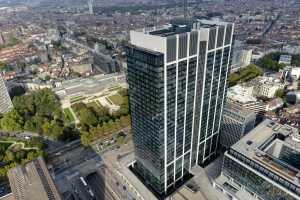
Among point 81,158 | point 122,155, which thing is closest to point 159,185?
point 122,155

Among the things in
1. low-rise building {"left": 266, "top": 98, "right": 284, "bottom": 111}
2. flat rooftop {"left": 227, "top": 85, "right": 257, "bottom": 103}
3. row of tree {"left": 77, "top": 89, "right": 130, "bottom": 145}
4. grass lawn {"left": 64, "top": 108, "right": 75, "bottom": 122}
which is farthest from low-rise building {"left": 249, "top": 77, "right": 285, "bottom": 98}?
grass lawn {"left": 64, "top": 108, "right": 75, "bottom": 122}

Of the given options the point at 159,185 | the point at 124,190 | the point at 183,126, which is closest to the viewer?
the point at 183,126

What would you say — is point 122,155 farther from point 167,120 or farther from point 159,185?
point 167,120

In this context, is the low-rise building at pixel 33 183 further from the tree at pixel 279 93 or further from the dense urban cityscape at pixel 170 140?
the tree at pixel 279 93

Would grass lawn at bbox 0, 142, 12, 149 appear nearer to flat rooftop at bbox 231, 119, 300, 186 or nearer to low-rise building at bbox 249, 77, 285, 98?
flat rooftop at bbox 231, 119, 300, 186

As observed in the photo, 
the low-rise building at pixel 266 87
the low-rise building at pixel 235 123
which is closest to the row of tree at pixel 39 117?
the low-rise building at pixel 235 123

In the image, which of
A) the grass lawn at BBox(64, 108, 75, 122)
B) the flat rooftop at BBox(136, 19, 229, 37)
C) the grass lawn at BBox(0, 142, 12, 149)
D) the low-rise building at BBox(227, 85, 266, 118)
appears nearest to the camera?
the flat rooftop at BBox(136, 19, 229, 37)
